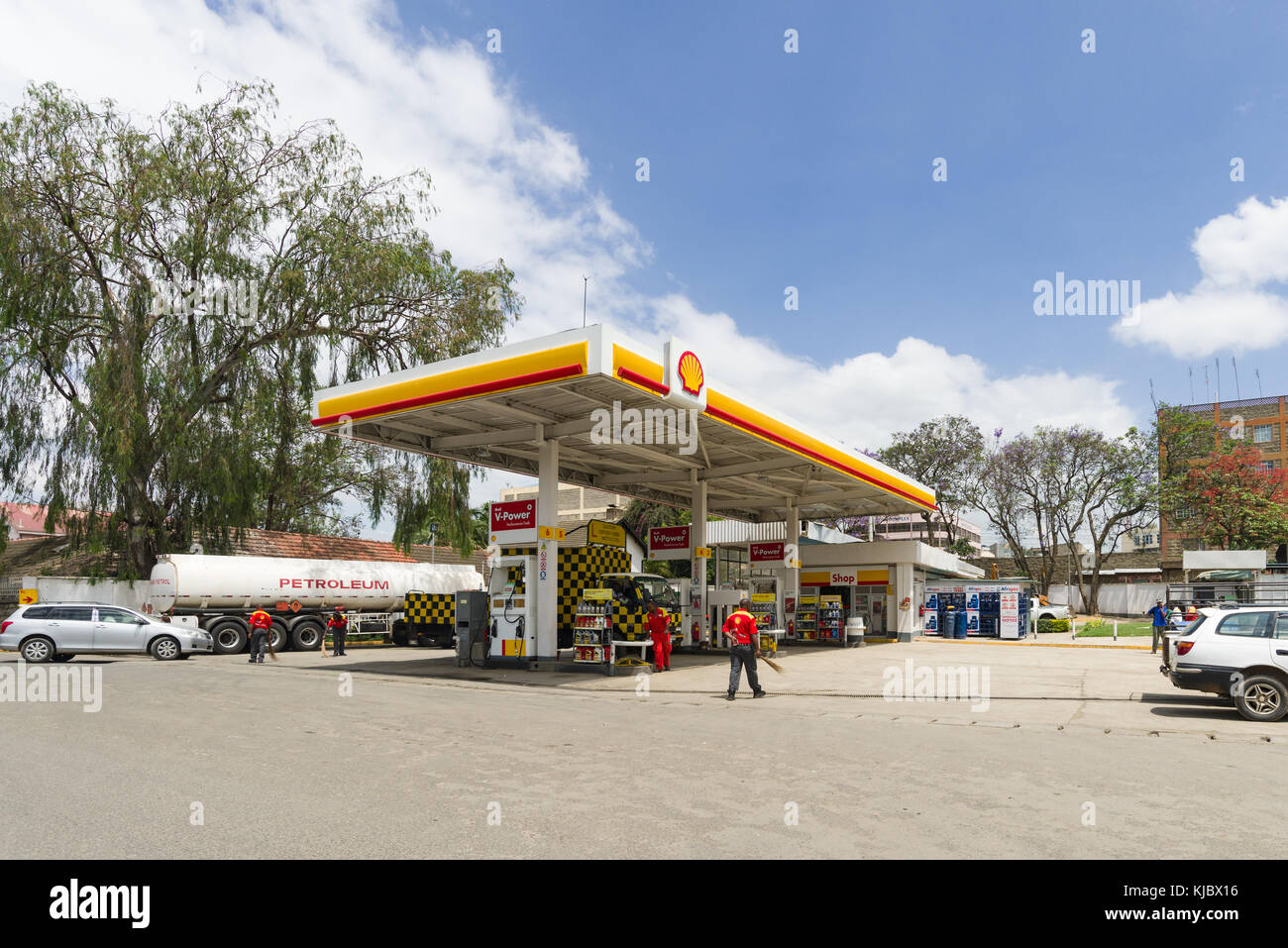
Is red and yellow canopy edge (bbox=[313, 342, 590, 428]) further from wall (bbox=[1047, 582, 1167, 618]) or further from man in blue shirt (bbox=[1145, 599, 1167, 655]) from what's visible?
wall (bbox=[1047, 582, 1167, 618])

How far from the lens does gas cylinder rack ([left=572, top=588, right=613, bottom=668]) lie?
1862cm

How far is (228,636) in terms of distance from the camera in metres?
27.3

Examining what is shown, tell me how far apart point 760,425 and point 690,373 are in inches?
144

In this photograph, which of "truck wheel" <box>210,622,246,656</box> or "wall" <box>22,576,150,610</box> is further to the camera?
"wall" <box>22,576,150,610</box>

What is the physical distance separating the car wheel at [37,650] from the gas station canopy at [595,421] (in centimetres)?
861

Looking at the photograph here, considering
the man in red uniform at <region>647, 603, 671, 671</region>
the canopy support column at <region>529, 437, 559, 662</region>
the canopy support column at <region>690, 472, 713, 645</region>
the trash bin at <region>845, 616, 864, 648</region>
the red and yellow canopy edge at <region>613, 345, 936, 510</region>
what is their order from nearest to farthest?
the red and yellow canopy edge at <region>613, 345, 936, 510</region> → the man in red uniform at <region>647, 603, 671, 671</region> → the canopy support column at <region>529, 437, 559, 662</region> → the canopy support column at <region>690, 472, 713, 645</region> → the trash bin at <region>845, 616, 864, 648</region>

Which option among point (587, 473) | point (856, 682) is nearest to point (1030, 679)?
point (856, 682)

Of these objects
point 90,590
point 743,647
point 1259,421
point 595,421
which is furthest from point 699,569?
point 1259,421

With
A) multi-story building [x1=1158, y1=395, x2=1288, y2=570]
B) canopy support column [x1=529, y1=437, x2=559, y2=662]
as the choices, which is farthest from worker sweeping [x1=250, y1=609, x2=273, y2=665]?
multi-story building [x1=1158, y1=395, x2=1288, y2=570]

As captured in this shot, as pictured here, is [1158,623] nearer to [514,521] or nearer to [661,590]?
[661,590]

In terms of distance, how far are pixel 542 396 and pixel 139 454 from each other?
14.9 metres

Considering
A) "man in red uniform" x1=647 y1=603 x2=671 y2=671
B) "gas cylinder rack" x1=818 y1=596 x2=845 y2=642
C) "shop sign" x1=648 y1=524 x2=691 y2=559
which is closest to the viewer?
"man in red uniform" x1=647 y1=603 x2=671 y2=671

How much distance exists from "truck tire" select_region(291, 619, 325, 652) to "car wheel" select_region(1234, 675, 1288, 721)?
2444cm

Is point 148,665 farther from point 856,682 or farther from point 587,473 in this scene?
point 856,682
